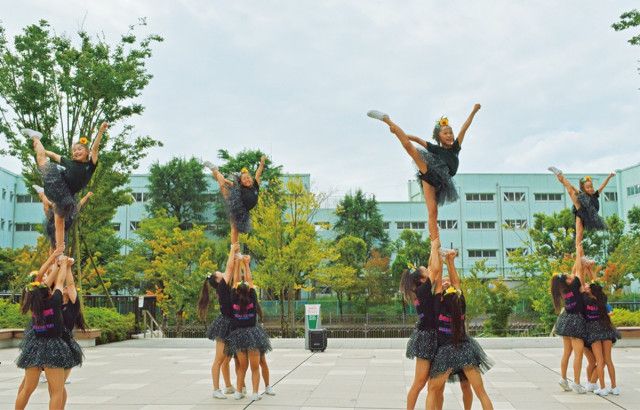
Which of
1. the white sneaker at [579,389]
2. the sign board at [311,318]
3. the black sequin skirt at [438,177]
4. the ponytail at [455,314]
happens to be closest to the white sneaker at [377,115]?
the black sequin skirt at [438,177]

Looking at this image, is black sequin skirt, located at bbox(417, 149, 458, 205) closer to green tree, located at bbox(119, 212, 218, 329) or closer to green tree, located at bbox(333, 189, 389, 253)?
green tree, located at bbox(119, 212, 218, 329)

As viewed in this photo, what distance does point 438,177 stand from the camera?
5.61 m

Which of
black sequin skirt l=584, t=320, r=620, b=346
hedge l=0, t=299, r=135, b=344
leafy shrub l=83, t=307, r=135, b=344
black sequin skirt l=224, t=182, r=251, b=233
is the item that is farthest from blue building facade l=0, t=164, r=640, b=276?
black sequin skirt l=584, t=320, r=620, b=346

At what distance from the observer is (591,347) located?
25.5 ft

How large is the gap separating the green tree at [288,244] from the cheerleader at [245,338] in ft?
52.7

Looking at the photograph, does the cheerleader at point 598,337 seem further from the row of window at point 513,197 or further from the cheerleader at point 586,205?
the row of window at point 513,197

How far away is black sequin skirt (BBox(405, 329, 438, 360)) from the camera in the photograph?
5387 mm

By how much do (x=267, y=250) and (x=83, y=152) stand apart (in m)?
19.1

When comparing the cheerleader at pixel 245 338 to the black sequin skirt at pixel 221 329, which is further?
the black sequin skirt at pixel 221 329

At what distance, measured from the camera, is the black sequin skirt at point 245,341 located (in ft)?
24.4

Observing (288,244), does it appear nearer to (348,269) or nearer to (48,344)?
(348,269)

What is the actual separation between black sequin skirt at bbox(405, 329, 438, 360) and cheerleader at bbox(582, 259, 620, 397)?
3467 millimetres

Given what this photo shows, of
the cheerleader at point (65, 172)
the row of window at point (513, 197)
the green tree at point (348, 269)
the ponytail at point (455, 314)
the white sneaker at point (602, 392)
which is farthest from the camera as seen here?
the row of window at point (513, 197)

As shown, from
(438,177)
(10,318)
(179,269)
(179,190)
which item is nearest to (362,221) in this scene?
(179,190)
